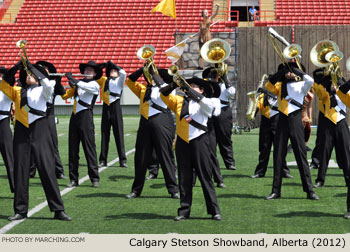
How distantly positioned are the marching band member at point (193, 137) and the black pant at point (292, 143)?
1.50m

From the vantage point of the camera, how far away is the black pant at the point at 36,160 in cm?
678

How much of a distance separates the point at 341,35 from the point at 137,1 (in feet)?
47.8

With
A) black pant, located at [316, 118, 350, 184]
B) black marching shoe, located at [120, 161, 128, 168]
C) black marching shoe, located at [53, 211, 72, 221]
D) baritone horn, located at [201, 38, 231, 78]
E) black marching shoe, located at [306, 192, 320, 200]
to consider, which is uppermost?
baritone horn, located at [201, 38, 231, 78]

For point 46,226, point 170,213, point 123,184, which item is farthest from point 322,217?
point 123,184

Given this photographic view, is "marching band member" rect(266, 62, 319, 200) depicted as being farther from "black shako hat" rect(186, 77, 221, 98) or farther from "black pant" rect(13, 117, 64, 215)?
"black pant" rect(13, 117, 64, 215)

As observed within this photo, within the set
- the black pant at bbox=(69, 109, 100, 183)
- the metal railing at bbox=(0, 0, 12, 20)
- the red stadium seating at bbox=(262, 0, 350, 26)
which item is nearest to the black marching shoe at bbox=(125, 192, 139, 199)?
the black pant at bbox=(69, 109, 100, 183)

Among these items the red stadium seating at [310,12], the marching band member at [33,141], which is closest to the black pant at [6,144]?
the marching band member at [33,141]

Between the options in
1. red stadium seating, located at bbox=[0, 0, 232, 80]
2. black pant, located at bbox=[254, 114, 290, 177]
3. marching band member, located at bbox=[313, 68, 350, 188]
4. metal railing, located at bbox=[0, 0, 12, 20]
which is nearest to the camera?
marching band member, located at bbox=[313, 68, 350, 188]

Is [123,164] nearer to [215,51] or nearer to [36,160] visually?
[215,51]

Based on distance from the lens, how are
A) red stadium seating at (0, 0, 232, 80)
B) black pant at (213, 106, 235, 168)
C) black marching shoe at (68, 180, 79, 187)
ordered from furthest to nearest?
1. red stadium seating at (0, 0, 232, 80)
2. black pant at (213, 106, 235, 168)
3. black marching shoe at (68, 180, 79, 187)

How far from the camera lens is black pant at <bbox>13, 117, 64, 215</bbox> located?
22.2ft

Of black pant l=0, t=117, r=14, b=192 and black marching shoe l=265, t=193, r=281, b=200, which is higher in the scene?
black pant l=0, t=117, r=14, b=192

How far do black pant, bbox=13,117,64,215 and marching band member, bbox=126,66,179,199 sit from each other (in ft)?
5.32

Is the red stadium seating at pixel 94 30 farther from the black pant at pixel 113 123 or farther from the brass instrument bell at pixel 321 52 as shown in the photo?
the brass instrument bell at pixel 321 52
